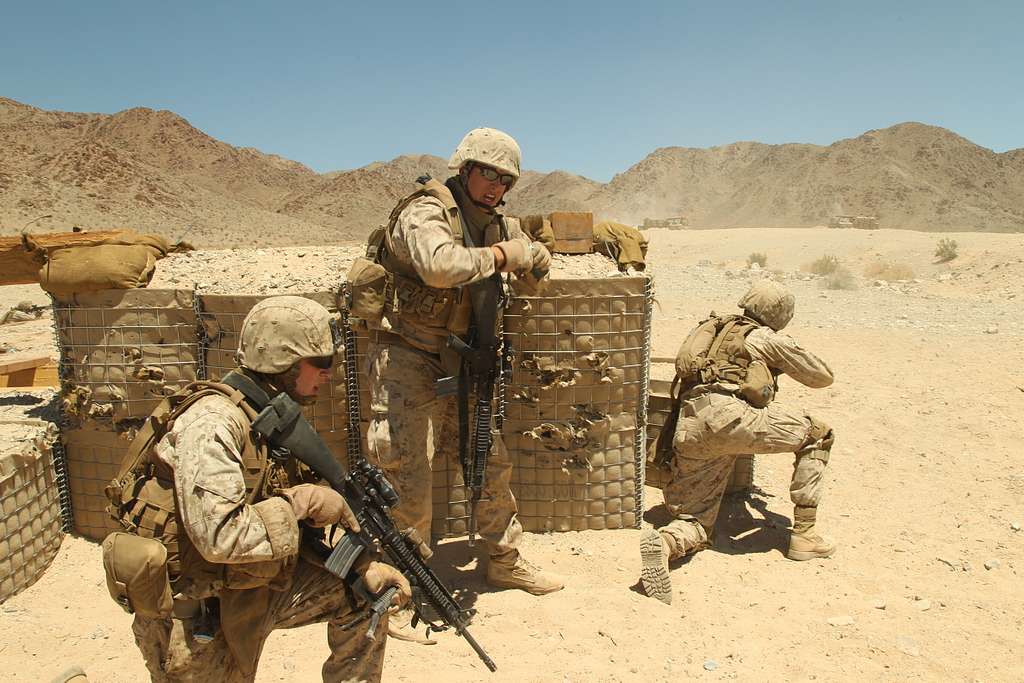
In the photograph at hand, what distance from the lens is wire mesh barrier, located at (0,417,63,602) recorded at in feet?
13.6

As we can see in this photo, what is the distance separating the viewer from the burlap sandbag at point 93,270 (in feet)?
14.9

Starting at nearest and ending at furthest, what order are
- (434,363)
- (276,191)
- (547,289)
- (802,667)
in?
(802,667), (434,363), (547,289), (276,191)

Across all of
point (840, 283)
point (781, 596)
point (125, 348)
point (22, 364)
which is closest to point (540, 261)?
point (781, 596)

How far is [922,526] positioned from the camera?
522cm

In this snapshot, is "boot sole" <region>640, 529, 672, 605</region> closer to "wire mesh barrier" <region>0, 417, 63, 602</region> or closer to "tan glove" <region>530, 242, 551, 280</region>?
"tan glove" <region>530, 242, 551, 280</region>

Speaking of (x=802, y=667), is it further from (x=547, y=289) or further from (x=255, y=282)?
(x=255, y=282)

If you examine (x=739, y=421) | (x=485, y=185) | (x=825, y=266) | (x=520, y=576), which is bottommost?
(x=520, y=576)

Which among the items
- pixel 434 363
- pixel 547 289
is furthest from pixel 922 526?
pixel 434 363

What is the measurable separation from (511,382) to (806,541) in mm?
2123

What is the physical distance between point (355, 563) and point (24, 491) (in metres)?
2.84

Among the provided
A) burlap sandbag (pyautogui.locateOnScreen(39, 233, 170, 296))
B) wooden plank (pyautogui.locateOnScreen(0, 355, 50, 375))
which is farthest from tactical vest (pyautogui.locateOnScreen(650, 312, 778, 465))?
wooden plank (pyautogui.locateOnScreen(0, 355, 50, 375))

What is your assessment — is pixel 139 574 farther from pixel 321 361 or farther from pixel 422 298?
pixel 422 298

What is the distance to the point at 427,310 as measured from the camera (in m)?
3.83

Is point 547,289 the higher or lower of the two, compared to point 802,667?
higher
